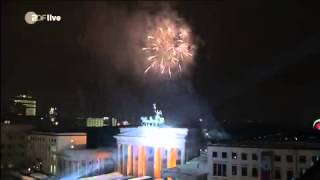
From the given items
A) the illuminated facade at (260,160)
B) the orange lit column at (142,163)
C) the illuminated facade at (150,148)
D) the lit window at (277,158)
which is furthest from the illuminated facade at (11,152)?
the orange lit column at (142,163)

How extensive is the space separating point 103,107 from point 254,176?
1121 cm

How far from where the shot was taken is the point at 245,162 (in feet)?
32.1

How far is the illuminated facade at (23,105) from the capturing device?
18.7ft

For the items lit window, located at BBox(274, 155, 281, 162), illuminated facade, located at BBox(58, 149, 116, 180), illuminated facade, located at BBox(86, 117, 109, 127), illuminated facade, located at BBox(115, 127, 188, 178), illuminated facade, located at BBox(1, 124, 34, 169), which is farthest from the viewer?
illuminated facade, located at BBox(86, 117, 109, 127)

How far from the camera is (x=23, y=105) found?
22.3ft

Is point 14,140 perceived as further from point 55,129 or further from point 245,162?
point 55,129

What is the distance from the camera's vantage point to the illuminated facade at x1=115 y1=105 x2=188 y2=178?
1412 centimetres

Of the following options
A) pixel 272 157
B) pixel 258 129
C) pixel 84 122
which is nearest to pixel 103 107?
pixel 84 122

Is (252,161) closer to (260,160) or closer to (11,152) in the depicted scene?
(260,160)

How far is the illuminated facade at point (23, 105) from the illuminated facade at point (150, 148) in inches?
271

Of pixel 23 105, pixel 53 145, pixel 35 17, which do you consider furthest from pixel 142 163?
pixel 35 17

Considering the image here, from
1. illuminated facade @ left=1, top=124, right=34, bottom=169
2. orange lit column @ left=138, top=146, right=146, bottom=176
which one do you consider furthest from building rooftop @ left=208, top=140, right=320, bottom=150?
illuminated facade @ left=1, top=124, right=34, bottom=169

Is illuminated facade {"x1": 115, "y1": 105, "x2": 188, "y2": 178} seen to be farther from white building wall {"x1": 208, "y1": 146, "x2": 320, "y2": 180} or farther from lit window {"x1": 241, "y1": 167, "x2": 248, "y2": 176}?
lit window {"x1": 241, "y1": 167, "x2": 248, "y2": 176}

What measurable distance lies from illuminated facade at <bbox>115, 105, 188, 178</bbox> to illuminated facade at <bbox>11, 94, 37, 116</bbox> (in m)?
6.89
